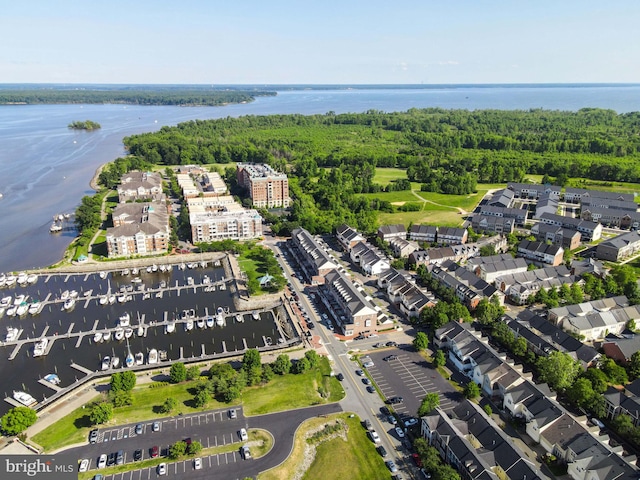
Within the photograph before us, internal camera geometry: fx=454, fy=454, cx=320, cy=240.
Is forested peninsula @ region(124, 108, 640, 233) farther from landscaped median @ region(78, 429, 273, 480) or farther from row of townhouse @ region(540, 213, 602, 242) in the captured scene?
landscaped median @ region(78, 429, 273, 480)

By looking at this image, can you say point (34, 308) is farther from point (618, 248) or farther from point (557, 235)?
point (618, 248)

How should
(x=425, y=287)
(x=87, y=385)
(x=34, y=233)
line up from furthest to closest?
(x=34, y=233) → (x=425, y=287) → (x=87, y=385)

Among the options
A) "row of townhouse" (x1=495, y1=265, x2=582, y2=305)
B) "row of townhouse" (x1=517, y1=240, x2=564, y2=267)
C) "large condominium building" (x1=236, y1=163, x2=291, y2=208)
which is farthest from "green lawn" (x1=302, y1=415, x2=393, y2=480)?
"large condominium building" (x1=236, y1=163, x2=291, y2=208)

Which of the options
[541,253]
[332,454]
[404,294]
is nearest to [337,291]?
[404,294]

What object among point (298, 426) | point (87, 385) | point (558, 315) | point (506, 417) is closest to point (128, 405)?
point (87, 385)

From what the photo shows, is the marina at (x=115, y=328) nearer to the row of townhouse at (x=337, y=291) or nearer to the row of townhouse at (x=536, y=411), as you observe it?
the row of townhouse at (x=337, y=291)

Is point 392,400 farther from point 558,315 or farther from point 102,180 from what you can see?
point 102,180

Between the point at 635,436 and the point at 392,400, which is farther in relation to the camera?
the point at 392,400

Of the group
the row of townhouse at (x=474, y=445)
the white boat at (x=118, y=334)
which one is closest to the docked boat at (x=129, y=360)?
the white boat at (x=118, y=334)
